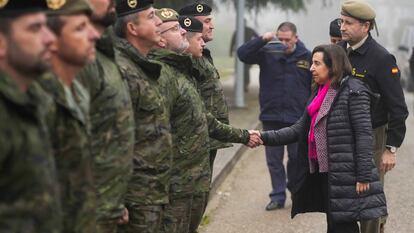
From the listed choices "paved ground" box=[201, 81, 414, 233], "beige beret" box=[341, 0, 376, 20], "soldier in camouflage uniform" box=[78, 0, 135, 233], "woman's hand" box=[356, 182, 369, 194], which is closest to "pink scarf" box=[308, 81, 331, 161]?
"woman's hand" box=[356, 182, 369, 194]

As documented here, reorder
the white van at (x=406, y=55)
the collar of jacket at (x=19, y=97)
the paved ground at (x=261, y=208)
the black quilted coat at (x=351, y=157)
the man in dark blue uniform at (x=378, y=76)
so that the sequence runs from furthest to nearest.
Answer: the white van at (x=406, y=55)
the paved ground at (x=261, y=208)
the man in dark blue uniform at (x=378, y=76)
the black quilted coat at (x=351, y=157)
the collar of jacket at (x=19, y=97)

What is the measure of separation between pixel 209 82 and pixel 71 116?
3.35 metres

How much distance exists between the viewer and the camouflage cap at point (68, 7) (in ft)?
8.98

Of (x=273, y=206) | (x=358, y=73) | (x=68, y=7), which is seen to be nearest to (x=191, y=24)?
(x=358, y=73)

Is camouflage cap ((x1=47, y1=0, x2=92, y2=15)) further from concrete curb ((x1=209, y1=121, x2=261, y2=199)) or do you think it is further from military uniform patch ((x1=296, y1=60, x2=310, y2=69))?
concrete curb ((x1=209, y1=121, x2=261, y2=199))

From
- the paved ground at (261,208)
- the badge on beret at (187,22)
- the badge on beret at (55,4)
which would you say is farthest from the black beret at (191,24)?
the badge on beret at (55,4)

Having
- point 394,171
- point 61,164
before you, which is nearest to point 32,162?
point 61,164

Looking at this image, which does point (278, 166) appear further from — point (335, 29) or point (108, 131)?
point (108, 131)

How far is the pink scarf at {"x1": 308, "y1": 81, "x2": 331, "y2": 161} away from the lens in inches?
204

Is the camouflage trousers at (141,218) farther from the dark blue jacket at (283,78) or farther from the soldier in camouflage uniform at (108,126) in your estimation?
the dark blue jacket at (283,78)

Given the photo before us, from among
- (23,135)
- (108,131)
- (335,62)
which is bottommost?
(335,62)

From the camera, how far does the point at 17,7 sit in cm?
239

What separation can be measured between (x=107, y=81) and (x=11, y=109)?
1.03 meters

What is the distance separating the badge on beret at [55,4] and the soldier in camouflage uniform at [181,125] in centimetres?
167
